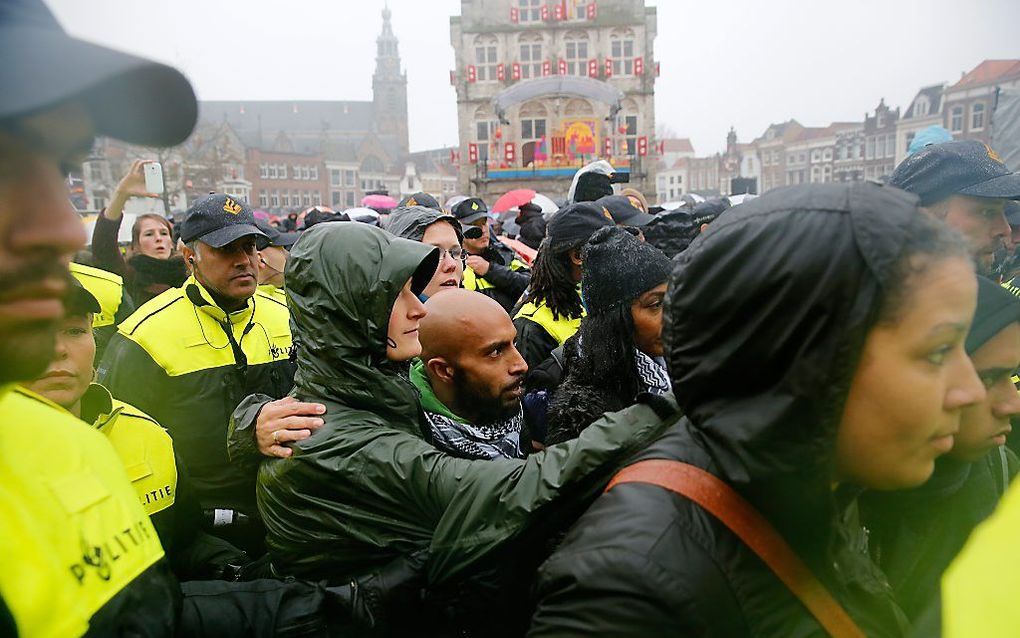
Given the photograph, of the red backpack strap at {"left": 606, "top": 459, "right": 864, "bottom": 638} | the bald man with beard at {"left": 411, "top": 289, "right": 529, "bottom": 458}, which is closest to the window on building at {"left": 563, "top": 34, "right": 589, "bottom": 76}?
the bald man with beard at {"left": 411, "top": 289, "right": 529, "bottom": 458}

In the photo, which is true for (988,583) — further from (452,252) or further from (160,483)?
(452,252)

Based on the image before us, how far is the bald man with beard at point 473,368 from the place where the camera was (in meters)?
2.40

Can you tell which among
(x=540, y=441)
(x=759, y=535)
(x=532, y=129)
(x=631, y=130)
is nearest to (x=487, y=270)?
(x=540, y=441)

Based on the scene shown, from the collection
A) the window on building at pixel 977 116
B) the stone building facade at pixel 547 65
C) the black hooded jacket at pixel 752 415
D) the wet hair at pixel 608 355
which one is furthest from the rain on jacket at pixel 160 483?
the window on building at pixel 977 116

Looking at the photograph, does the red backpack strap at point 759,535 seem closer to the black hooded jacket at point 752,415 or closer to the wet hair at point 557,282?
the black hooded jacket at point 752,415

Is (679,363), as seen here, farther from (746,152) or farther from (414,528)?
(746,152)

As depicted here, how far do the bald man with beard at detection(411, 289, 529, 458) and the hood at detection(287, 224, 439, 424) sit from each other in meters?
0.40

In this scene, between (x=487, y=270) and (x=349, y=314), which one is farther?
(x=487, y=270)

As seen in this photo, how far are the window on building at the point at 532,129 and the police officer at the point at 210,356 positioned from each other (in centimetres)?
3947

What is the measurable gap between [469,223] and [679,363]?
5.74 m

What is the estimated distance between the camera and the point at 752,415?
1087mm

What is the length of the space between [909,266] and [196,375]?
3.13 meters

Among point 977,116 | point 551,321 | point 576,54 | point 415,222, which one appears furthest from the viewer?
point 977,116

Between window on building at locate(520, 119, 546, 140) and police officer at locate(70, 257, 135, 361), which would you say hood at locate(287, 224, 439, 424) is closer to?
police officer at locate(70, 257, 135, 361)
